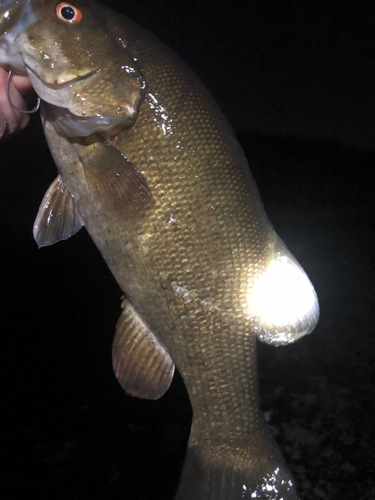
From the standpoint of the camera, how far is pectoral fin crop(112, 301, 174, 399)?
1205 millimetres

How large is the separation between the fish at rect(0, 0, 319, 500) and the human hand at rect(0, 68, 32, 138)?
23 cm

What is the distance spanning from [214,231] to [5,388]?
314 centimetres

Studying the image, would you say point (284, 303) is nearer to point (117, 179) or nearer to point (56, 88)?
point (117, 179)

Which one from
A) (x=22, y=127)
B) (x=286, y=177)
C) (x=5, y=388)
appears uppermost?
(x=22, y=127)

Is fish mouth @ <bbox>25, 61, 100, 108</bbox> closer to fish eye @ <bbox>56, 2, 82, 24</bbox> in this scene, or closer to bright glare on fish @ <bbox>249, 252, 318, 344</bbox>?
fish eye @ <bbox>56, 2, 82, 24</bbox>

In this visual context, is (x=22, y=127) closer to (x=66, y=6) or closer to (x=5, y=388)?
(x=66, y=6)

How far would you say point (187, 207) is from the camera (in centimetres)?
105

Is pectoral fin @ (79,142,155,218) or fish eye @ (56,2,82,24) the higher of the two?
fish eye @ (56,2,82,24)

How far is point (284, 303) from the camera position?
1.17 metres

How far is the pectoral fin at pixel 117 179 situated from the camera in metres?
1.03

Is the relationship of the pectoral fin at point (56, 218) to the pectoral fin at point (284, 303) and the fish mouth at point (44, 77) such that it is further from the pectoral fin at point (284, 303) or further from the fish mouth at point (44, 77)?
the pectoral fin at point (284, 303)

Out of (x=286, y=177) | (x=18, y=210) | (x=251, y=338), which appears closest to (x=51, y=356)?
(x=251, y=338)

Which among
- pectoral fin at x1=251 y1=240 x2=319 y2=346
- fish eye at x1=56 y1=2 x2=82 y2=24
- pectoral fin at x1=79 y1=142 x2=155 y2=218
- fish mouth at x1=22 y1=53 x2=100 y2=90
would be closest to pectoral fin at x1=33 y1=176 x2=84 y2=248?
pectoral fin at x1=79 y1=142 x2=155 y2=218

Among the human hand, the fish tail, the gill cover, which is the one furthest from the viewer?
the human hand
